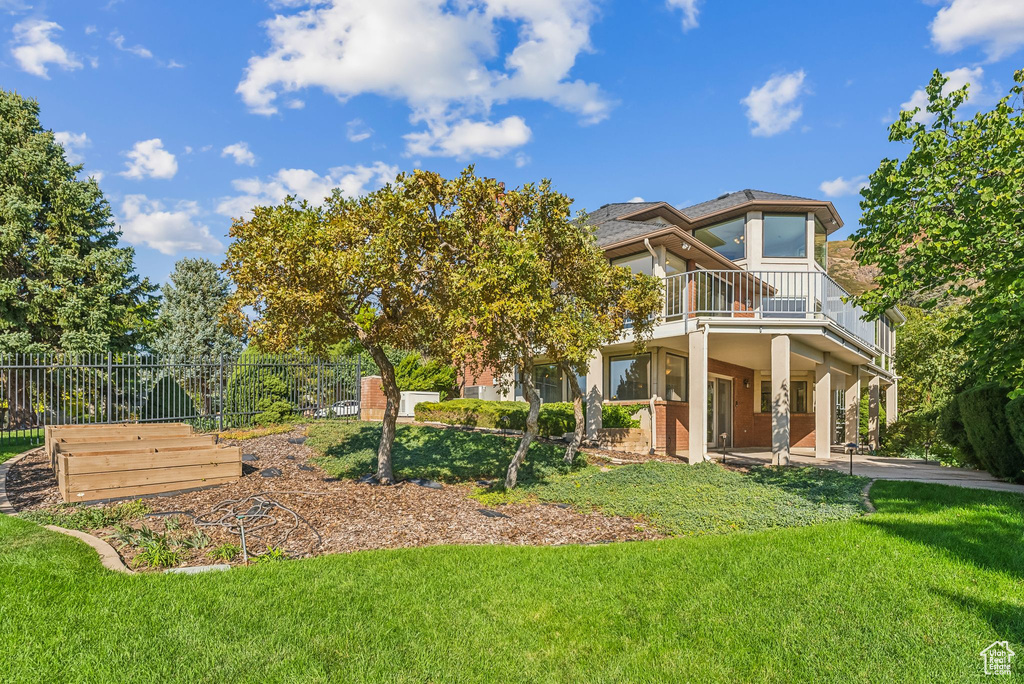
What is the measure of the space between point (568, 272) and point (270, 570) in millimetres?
6367

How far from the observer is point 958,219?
24.9 feet

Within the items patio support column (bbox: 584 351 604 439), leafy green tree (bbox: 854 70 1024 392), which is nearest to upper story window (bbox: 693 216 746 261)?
patio support column (bbox: 584 351 604 439)

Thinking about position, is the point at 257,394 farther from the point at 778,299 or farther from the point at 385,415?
the point at 778,299

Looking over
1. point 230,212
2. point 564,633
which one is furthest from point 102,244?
point 564,633

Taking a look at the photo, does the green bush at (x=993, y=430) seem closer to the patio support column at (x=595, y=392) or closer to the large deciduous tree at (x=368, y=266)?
the patio support column at (x=595, y=392)

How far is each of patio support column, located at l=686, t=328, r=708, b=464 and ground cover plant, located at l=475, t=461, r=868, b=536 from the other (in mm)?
805

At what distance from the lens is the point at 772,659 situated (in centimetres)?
320

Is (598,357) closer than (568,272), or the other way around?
(568,272)

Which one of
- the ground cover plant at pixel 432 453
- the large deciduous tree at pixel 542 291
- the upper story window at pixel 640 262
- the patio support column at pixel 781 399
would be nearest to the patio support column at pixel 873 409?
the patio support column at pixel 781 399

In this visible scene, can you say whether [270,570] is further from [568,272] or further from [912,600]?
[568,272]

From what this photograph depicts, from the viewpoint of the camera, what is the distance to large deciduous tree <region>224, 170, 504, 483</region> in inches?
300

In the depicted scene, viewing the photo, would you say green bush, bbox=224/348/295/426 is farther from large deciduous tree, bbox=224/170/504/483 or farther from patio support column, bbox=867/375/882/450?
patio support column, bbox=867/375/882/450

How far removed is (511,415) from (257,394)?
748cm

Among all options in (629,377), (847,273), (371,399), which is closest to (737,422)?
(629,377)
